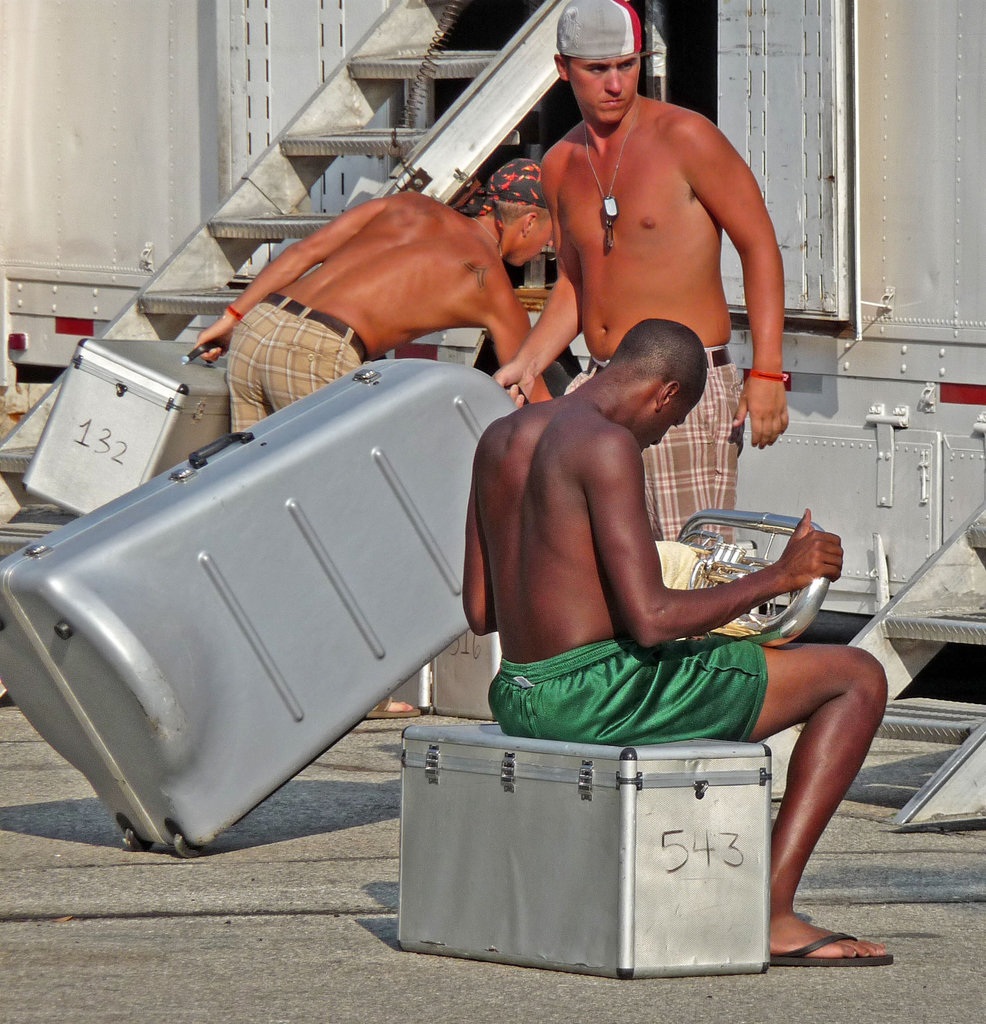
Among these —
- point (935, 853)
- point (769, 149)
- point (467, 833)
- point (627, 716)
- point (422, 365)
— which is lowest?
point (935, 853)

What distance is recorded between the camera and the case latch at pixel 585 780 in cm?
324

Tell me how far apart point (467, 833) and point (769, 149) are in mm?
3702

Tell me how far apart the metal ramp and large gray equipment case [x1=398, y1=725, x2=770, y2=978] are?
1.30m

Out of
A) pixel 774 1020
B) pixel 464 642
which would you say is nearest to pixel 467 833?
pixel 774 1020

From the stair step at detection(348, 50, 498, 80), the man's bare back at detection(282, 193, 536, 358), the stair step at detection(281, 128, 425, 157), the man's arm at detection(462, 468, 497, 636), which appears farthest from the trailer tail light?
the man's arm at detection(462, 468, 497, 636)

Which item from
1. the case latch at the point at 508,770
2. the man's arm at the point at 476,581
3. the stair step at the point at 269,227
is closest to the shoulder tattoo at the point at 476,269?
the stair step at the point at 269,227

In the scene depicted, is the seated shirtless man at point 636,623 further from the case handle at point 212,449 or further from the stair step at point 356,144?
the stair step at point 356,144

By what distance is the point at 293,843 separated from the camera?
4.45 metres

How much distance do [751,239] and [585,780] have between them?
214 cm

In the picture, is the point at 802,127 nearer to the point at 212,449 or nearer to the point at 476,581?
the point at 212,449

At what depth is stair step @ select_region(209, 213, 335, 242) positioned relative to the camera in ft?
23.0

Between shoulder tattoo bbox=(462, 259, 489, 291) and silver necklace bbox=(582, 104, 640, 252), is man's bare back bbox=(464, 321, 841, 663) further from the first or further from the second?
shoulder tattoo bbox=(462, 259, 489, 291)

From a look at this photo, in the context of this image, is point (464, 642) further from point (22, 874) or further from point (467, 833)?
point (467, 833)

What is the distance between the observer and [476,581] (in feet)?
12.1
